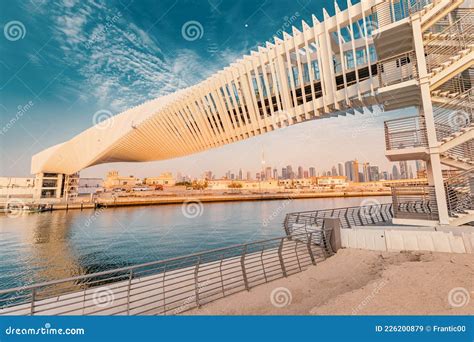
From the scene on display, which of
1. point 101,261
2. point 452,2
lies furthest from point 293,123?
point 101,261

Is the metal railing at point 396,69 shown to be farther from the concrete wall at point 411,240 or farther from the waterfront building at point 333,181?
the waterfront building at point 333,181

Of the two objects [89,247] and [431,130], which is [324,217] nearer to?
[431,130]

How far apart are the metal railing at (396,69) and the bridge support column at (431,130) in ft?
3.60

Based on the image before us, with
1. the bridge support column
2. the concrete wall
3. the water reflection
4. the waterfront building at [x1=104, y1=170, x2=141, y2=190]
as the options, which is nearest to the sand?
the concrete wall

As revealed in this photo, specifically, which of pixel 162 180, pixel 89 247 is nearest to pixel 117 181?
pixel 162 180

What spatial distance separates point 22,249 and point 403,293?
2111cm

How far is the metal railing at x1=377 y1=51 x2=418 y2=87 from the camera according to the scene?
29.2ft

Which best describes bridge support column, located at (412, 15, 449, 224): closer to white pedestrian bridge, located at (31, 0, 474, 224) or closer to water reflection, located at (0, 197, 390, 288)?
white pedestrian bridge, located at (31, 0, 474, 224)

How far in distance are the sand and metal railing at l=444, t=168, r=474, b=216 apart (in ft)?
8.71

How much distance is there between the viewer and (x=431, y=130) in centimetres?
737

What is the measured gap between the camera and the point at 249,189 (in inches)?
3772

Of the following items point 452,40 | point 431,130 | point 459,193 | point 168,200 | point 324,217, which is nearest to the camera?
point 431,130

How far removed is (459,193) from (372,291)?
6200 millimetres
